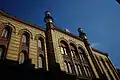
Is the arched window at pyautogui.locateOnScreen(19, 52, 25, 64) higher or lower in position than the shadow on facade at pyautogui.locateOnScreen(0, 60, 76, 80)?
higher

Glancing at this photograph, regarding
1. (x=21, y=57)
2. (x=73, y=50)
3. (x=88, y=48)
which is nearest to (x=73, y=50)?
(x=73, y=50)

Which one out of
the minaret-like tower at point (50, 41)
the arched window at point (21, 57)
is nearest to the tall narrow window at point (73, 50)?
the minaret-like tower at point (50, 41)

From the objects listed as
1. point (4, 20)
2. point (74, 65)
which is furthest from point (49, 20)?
point (74, 65)

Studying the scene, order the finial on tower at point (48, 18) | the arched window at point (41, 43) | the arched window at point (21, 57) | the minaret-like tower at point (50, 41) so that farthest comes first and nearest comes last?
1. the finial on tower at point (48, 18)
2. the arched window at point (41, 43)
3. the minaret-like tower at point (50, 41)
4. the arched window at point (21, 57)

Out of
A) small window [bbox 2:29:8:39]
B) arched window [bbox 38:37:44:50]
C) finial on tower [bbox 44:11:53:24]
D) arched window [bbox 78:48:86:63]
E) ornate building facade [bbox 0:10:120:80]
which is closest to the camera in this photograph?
ornate building facade [bbox 0:10:120:80]

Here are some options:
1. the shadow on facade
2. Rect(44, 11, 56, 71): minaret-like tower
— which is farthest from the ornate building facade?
the shadow on facade

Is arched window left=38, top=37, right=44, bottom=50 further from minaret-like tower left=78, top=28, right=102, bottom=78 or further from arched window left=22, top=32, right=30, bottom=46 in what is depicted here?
minaret-like tower left=78, top=28, right=102, bottom=78

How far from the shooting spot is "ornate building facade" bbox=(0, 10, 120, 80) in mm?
10875

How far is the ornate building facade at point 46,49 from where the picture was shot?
10875 mm

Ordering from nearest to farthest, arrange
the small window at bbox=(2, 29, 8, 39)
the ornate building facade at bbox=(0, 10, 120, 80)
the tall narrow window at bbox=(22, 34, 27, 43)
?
1. the ornate building facade at bbox=(0, 10, 120, 80)
2. the small window at bbox=(2, 29, 8, 39)
3. the tall narrow window at bbox=(22, 34, 27, 43)

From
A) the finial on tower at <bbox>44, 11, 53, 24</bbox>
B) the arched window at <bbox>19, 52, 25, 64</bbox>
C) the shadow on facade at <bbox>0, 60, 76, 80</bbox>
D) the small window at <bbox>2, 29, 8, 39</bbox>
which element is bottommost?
the shadow on facade at <bbox>0, 60, 76, 80</bbox>

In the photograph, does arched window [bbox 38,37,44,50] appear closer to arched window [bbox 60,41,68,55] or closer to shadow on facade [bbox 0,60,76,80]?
arched window [bbox 60,41,68,55]

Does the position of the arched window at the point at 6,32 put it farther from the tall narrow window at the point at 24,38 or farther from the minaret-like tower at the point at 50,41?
the minaret-like tower at the point at 50,41

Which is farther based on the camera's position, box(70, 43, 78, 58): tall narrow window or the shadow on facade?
box(70, 43, 78, 58): tall narrow window
